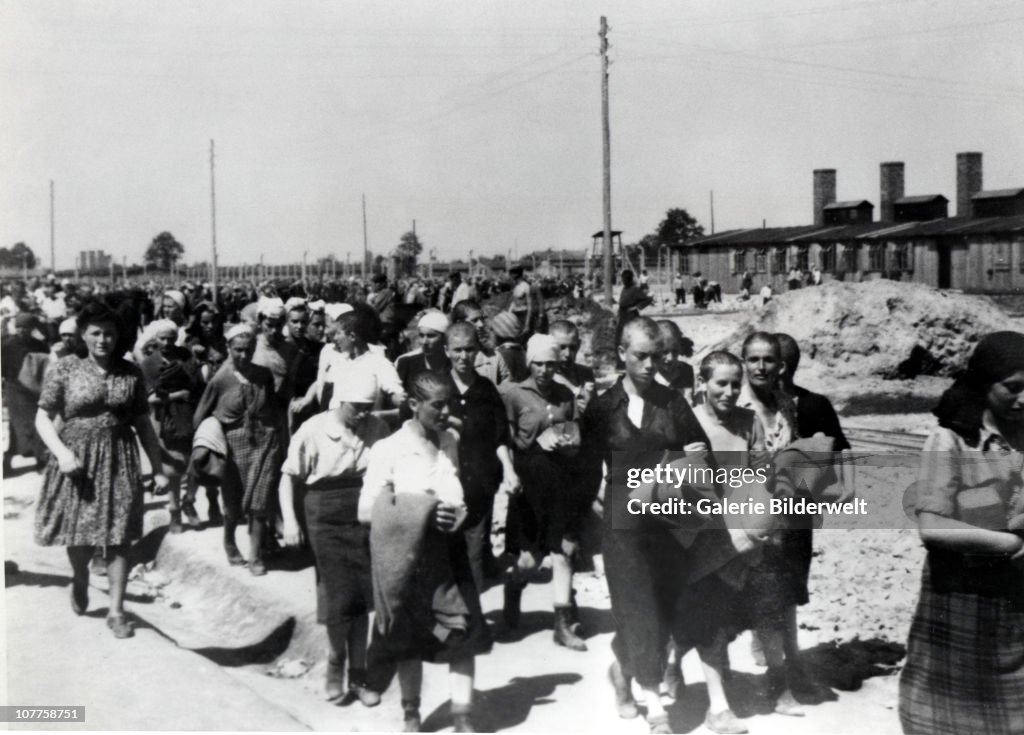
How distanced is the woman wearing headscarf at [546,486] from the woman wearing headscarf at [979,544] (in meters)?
1.77

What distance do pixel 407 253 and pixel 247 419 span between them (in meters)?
35.5

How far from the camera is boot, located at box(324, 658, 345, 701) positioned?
418cm

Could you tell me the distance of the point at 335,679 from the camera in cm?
419

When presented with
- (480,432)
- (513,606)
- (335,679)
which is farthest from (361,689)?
(480,432)

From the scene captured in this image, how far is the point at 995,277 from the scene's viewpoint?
60.1ft

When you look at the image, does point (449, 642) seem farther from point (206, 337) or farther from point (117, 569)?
point (206, 337)

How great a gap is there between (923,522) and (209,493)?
481 cm

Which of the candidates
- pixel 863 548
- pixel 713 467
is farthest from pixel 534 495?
pixel 863 548

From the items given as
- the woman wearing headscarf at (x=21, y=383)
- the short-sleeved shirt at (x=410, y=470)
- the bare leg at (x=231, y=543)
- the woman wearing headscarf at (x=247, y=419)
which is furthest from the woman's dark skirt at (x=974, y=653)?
the woman wearing headscarf at (x=21, y=383)

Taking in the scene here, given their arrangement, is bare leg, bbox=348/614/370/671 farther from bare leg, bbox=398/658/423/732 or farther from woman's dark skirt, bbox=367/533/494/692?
bare leg, bbox=398/658/423/732

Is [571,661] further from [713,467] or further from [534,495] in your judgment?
[713,467]

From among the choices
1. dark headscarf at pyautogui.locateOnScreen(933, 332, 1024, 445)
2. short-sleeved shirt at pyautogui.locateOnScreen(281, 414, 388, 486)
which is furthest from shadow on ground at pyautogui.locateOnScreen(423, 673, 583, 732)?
dark headscarf at pyautogui.locateOnScreen(933, 332, 1024, 445)

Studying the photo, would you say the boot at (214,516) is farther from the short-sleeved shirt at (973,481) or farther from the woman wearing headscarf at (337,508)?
the short-sleeved shirt at (973,481)

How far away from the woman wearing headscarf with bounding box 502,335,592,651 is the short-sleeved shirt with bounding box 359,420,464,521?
35.5 inches
